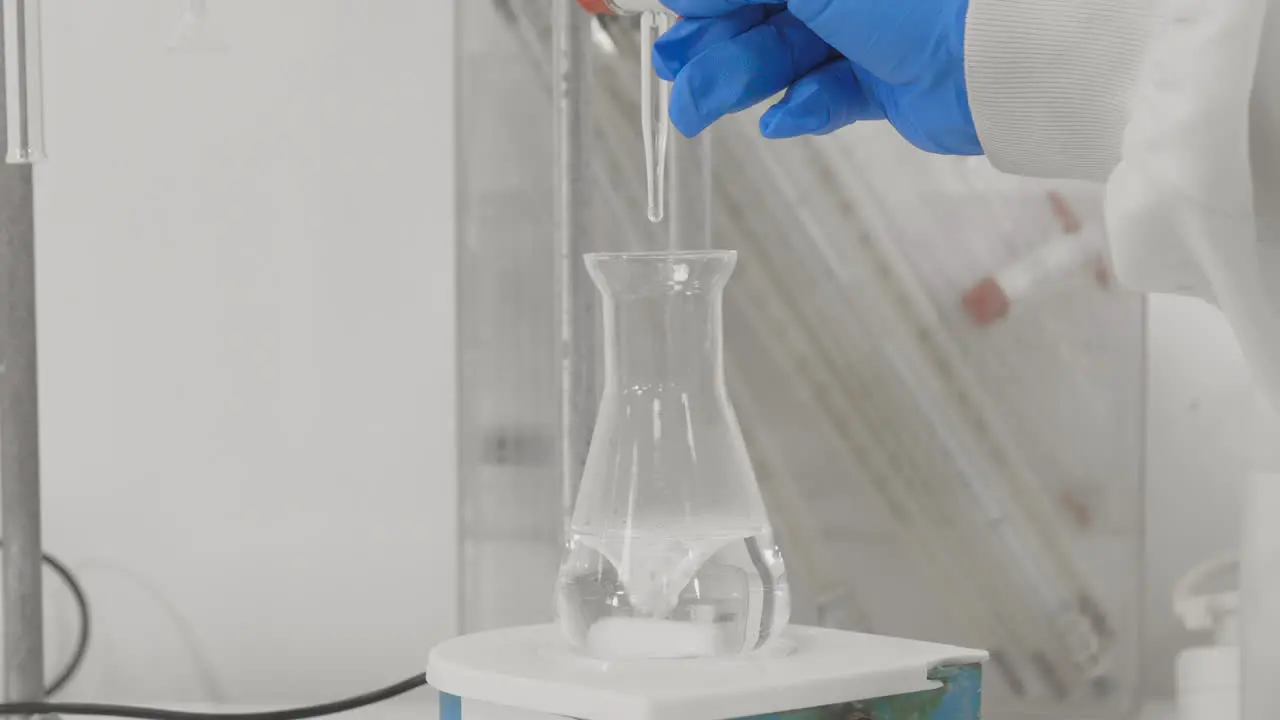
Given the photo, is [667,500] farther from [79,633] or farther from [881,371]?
[79,633]

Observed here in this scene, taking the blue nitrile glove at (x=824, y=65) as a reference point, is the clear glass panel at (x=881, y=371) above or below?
below

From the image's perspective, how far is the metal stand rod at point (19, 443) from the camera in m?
0.77

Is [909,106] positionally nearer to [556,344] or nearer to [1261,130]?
[1261,130]

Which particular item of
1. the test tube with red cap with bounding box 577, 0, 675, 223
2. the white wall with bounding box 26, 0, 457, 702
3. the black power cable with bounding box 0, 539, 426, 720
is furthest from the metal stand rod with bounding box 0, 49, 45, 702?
the test tube with red cap with bounding box 577, 0, 675, 223

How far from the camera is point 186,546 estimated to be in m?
1.06

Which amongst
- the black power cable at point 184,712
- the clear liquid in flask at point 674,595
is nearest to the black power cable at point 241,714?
the black power cable at point 184,712

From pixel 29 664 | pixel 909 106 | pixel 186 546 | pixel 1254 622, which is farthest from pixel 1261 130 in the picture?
pixel 186 546

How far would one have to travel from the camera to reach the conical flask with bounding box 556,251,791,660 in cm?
62

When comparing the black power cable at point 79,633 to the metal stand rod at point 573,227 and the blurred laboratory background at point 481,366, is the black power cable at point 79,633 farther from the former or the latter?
the metal stand rod at point 573,227

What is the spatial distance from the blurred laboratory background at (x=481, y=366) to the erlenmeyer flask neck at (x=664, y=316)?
0.22 metres

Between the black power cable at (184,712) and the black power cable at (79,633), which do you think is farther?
the black power cable at (79,633)

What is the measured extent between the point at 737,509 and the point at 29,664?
46 cm

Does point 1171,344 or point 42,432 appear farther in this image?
point 42,432

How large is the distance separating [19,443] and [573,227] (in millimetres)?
382
